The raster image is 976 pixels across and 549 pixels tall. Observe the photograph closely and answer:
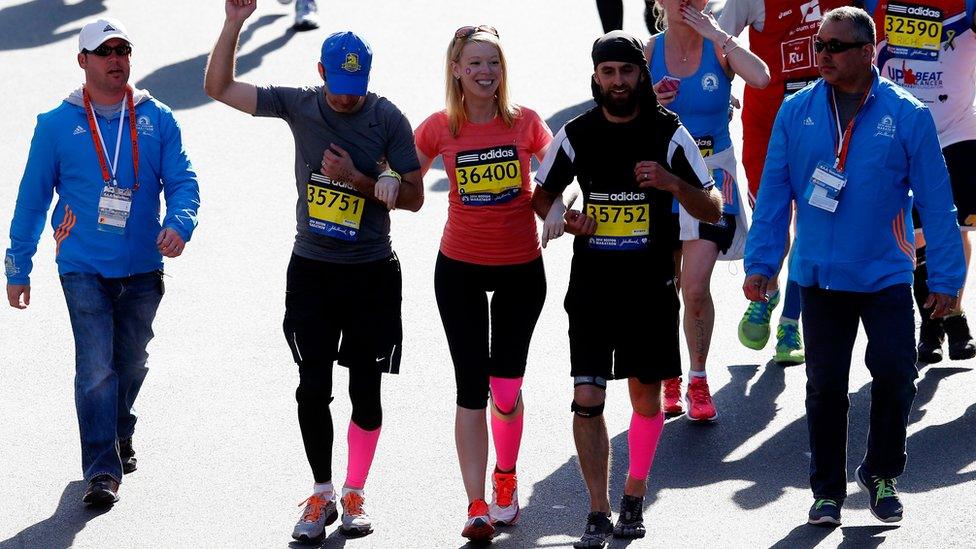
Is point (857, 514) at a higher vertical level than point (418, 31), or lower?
lower

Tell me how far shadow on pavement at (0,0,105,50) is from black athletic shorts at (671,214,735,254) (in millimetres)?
9196

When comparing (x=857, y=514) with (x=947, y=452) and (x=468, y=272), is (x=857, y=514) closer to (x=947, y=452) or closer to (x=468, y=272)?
(x=947, y=452)

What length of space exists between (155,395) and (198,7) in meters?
9.00

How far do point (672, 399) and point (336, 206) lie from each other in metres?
2.34

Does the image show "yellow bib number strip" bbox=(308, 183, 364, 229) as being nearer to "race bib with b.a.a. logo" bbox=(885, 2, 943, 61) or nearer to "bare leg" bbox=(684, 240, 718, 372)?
"bare leg" bbox=(684, 240, 718, 372)

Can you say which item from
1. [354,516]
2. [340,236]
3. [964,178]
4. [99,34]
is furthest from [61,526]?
[964,178]

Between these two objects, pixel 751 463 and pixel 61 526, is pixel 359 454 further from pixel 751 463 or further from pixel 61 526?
pixel 751 463

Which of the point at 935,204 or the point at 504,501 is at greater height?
the point at 935,204

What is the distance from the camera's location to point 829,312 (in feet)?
20.8

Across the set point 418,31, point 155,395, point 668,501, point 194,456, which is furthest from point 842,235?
point 418,31

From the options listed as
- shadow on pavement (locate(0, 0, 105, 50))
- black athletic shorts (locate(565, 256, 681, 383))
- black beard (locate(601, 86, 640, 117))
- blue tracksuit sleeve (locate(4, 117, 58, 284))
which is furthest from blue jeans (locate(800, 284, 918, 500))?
shadow on pavement (locate(0, 0, 105, 50))

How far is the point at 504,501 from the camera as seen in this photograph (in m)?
6.62

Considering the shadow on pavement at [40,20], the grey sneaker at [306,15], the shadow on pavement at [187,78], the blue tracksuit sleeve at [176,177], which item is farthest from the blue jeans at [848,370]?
the shadow on pavement at [40,20]

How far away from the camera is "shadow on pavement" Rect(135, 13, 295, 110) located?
13.7 m
